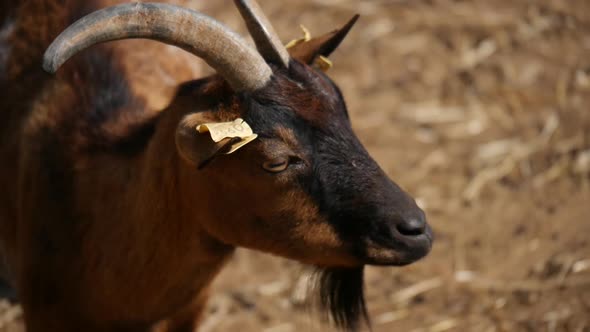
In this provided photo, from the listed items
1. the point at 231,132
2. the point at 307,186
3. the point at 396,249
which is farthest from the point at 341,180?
the point at 231,132

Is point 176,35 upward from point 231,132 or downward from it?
upward

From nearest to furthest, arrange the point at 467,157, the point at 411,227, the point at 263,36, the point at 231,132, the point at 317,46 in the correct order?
the point at 231,132, the point at 411,227, the point at 263,36, the point at 317,46, the point at 467,157

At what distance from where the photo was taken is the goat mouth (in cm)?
351

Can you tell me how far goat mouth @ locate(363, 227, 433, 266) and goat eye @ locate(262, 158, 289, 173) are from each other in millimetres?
452

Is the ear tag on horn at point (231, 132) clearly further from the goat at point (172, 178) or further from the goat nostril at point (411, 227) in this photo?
the goat nostril at point (411, 227)

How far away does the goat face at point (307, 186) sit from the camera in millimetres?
3510

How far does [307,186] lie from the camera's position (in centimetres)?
356

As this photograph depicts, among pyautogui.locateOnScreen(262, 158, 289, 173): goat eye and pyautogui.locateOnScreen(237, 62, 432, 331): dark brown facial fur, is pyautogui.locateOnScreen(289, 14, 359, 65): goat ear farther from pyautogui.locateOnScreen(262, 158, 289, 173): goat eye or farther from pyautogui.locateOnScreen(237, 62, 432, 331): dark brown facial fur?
pyautogui.locateOnScreen(262, 158, 289, 173): goat eye

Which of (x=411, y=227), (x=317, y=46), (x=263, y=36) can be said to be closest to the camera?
(x=411, y=227)

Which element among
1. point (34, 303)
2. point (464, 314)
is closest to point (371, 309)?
point (464, 314)

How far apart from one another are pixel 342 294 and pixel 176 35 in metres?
1.46

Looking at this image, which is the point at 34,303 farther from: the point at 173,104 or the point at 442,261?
the point at 442,261

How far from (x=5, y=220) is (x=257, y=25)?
1.98m

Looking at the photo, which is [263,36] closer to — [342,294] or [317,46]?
[317,46]
